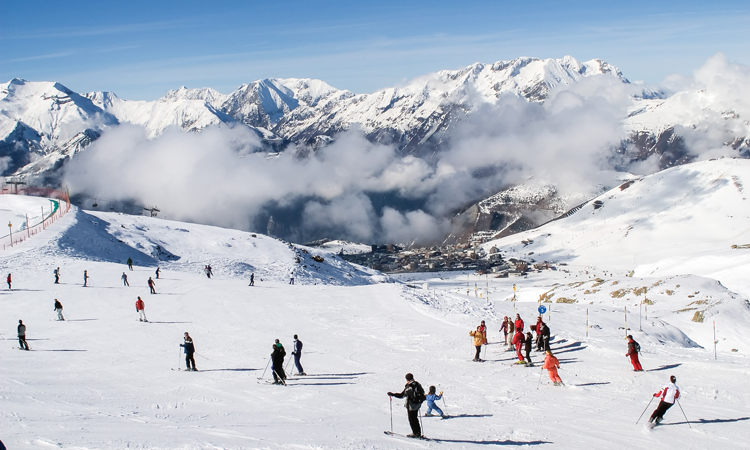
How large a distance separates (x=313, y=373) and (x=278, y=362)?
103 inches

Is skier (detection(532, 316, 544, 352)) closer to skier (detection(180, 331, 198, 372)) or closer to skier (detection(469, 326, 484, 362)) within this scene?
skier (detection(469, 326, 484, 362))

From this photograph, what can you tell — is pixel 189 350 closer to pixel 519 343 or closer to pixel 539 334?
pixel 519 343

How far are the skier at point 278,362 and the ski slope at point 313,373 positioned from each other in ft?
1.73


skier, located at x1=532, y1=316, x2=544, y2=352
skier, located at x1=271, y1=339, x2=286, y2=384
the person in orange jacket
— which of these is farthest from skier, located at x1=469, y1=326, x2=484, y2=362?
skier, located at x1=271, y1=339, x2=286, y2=384

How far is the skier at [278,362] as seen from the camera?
20.0 meters

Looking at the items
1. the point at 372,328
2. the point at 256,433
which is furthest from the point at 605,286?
the point at 256,433

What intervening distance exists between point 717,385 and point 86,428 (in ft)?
68.3

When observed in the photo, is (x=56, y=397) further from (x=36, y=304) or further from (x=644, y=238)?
(x=644, y=238)

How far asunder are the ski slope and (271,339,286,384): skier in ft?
1.73

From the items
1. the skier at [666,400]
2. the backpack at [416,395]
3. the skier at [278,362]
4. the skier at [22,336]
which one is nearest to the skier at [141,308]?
the skier at [22,336]

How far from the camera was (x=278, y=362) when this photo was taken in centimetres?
2005

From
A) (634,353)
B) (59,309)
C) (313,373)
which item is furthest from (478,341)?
(59,309)

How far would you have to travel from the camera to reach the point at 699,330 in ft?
167

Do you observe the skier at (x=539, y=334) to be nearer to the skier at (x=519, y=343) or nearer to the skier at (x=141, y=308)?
the skier at (x=519, y=343)
